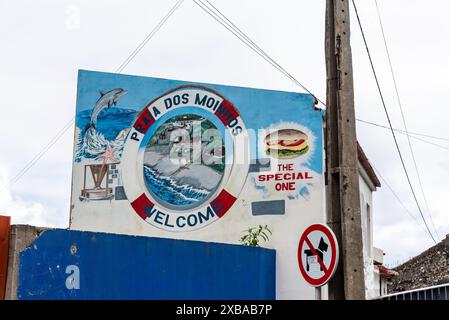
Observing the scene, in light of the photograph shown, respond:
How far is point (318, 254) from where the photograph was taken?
33.6 feet

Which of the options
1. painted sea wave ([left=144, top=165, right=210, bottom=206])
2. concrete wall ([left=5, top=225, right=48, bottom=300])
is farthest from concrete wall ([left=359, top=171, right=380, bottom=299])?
concrete wall ([left=5, top=225, right=48, bottom=300])

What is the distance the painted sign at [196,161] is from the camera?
17297 mm

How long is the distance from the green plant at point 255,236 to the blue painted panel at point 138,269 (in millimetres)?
760

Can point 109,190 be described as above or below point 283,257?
above

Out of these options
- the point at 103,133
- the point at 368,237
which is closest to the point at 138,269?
the point at 103,133

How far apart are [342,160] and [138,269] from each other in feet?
15.2

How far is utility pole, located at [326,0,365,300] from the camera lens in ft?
32.8

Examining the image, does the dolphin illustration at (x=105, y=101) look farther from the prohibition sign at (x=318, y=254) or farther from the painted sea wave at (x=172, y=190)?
the prohibition sign at (x=318, y=254)

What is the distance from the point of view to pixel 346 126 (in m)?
10.5

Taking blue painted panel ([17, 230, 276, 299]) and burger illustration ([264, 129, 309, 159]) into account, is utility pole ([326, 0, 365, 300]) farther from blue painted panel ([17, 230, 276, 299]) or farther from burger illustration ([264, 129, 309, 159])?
burger illustration ([264, 129, 309, 159])

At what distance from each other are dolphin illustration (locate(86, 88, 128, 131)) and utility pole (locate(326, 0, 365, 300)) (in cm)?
907
